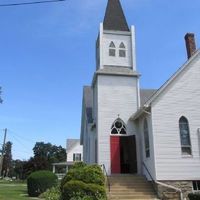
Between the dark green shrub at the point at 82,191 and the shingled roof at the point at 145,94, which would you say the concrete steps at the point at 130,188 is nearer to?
the dark green shrub at the point at 82,191

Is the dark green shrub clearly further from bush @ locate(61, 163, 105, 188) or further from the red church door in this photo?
the red church door

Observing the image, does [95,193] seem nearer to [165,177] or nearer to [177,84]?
[165,177]

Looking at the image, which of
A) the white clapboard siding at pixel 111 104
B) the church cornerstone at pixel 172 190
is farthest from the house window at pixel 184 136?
the white clapboard siding at pixel 111 104

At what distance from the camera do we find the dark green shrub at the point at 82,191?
50.9ft

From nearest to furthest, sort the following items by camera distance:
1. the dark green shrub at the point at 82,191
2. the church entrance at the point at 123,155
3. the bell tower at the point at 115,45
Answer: the dark green shrub at the point at 82,191 < the church entrance at the point at 123,155 < the bell tower at the point at 115,45

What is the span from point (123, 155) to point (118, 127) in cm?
206

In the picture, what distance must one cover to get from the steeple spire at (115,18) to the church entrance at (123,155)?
908 cm

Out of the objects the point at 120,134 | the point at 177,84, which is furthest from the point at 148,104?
the point at 120,134

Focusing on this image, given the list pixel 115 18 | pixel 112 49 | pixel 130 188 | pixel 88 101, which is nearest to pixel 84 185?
pixel 130 188

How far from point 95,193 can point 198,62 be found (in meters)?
11.4

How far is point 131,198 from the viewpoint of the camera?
718 inches

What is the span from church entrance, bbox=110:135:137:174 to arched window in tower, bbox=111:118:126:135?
38 centimetres

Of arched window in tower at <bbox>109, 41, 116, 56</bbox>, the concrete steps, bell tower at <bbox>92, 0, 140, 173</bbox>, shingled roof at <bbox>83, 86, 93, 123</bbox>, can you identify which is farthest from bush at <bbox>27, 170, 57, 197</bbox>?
arched window in tower at <bbox>109, 41, 116, 56</bbox>

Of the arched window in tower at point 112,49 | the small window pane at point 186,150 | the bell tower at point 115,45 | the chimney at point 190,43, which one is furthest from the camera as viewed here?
the arched window in tower at point 112,49
